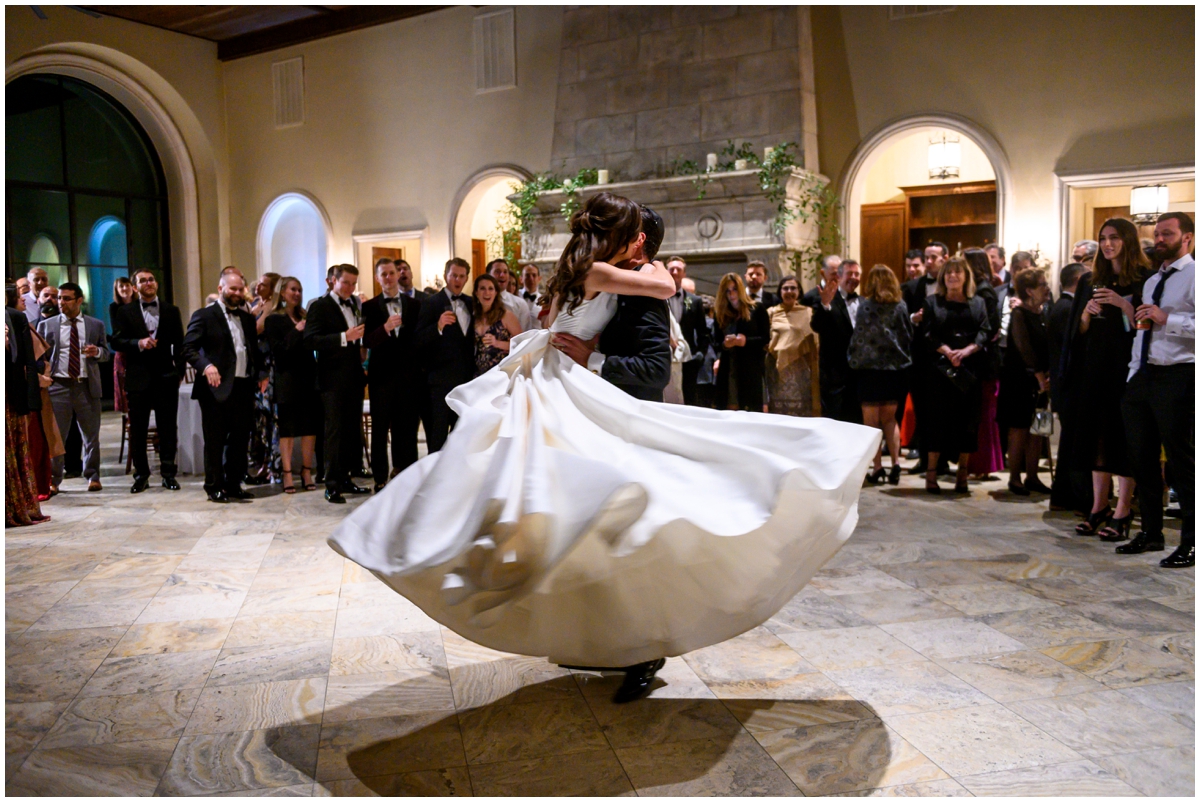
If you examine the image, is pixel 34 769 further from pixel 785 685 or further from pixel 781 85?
pixel 781 85

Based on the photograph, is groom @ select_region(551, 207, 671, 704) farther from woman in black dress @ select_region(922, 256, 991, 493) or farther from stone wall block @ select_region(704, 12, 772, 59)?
stone wall block @ select_region(704, 12, 772, 59)

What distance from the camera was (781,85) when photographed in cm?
984

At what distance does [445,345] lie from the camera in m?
6.38

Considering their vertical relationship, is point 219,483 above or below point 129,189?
below

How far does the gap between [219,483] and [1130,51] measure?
8601 millimetres

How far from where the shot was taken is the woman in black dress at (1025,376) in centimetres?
591

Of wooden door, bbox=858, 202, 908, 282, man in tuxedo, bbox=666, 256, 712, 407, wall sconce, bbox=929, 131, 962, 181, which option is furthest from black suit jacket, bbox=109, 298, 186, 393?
wooden door, bbox=858, 202, 908, 282

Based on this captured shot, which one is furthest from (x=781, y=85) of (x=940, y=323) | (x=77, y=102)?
(x=77, y=102)

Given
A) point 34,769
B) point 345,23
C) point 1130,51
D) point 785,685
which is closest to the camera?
point 34,769

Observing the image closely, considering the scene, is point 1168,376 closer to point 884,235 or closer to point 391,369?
point 391,369

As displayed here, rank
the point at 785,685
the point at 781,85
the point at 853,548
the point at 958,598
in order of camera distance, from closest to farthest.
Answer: the point at 785,685 → the point at 958,598 → the point at 853,548 → the point at 781,85

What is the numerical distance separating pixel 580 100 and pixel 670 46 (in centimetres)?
125

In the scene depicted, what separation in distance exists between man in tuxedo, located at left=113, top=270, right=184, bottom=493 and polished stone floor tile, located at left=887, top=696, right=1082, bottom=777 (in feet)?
18.5

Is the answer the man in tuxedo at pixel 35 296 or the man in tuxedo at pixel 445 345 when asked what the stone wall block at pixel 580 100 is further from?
the man in tuxedo at pixel 35 296
